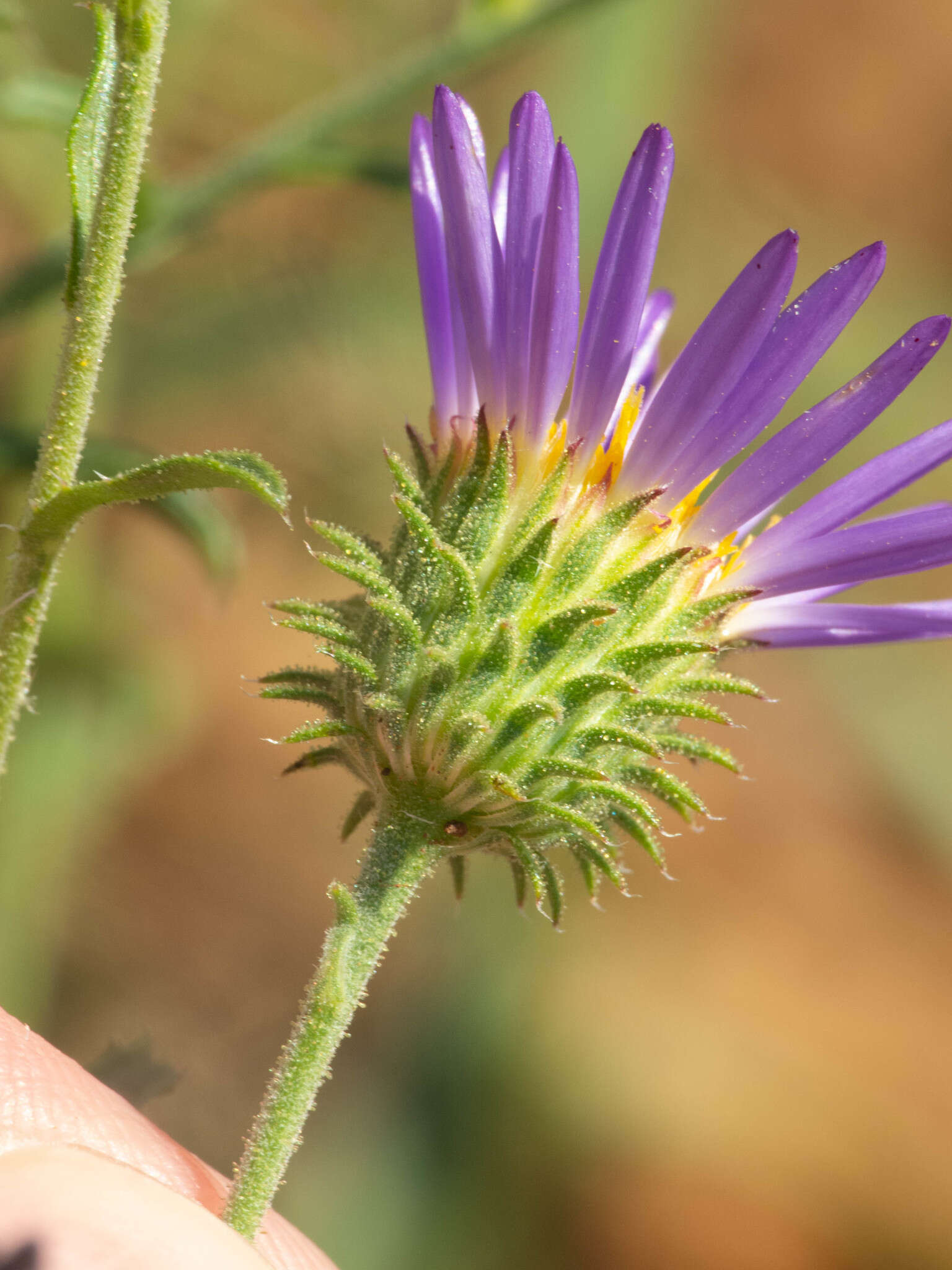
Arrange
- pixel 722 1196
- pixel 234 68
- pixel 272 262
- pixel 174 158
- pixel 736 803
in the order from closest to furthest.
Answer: pixel 234 68 → pixel 272 262 → pixel 174 158 → pixel 722 1196 → pixel 736 803

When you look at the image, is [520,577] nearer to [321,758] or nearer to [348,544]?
[348,544]

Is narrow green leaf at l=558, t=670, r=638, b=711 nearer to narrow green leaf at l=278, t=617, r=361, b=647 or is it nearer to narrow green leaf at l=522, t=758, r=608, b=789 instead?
narrow green leaf at l=522, t=758, r=608, b=789

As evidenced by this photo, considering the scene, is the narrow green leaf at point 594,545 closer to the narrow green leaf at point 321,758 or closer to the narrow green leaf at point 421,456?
the narrow green leaf at point 421,456

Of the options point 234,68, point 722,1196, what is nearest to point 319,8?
point 234,68

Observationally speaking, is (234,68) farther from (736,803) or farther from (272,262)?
(736,803)

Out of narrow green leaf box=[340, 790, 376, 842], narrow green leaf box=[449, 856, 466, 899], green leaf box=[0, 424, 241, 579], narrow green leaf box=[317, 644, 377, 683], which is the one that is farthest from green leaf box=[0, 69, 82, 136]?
narrow green leaf box=[449, 856, 466, 899]
